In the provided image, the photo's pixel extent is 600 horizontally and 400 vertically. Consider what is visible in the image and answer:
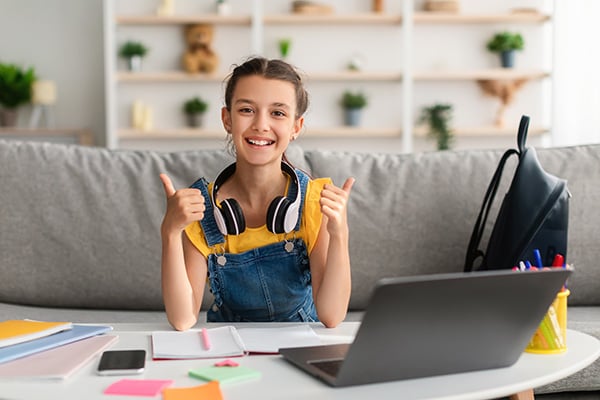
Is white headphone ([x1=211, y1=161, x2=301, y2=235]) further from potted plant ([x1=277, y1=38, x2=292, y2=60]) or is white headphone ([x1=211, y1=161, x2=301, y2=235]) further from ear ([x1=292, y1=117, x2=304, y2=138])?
potted plant ([x1=277, y1=38, x2=292, y2=60])

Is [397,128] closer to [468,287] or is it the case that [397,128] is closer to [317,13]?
[317,13]

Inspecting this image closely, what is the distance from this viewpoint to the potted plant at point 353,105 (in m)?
5.74

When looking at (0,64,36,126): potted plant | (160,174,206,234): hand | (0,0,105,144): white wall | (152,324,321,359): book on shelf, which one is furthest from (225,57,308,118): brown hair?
(0,0,105,144): white wall

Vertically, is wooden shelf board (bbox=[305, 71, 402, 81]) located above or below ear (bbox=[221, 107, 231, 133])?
above

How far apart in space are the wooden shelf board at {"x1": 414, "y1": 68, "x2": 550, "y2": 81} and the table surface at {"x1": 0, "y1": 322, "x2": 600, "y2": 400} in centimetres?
469

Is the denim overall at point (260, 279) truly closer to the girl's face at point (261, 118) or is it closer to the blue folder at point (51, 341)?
the girl's face at point (261, 118)

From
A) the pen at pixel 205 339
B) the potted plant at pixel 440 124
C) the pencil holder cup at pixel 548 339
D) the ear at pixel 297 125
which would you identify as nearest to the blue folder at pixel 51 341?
the pen at pixel 205 339

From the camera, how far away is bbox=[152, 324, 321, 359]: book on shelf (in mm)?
1105

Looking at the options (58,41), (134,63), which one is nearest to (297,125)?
(134,63)

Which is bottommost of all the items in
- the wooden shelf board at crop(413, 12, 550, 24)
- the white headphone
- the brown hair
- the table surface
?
the table surface

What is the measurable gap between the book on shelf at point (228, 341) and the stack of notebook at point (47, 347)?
0.09 m

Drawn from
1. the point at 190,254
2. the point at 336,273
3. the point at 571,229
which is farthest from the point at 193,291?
the point at 571,229

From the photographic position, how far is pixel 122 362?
1.04m

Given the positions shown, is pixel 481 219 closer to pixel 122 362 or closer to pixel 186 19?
pixel 122 362
